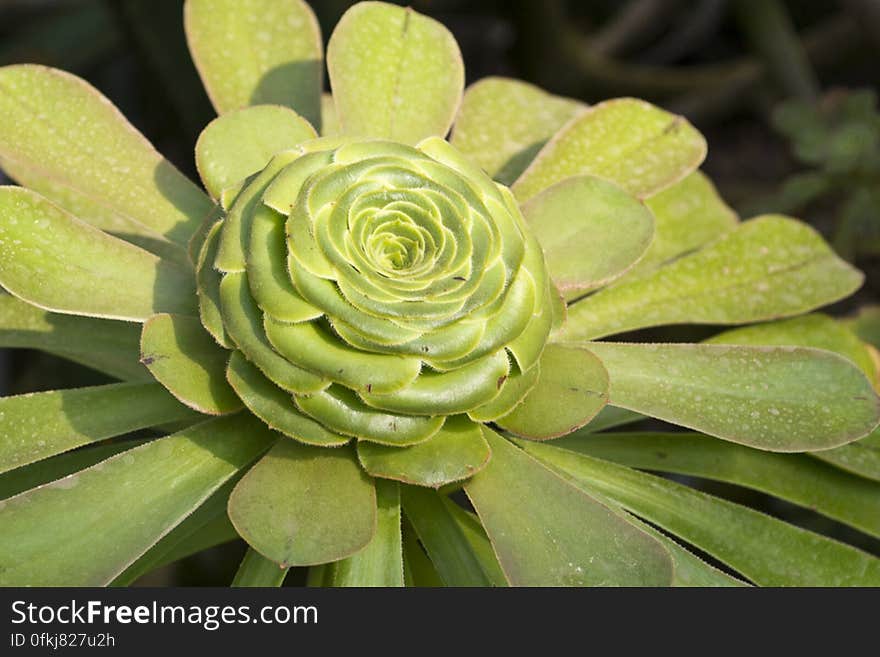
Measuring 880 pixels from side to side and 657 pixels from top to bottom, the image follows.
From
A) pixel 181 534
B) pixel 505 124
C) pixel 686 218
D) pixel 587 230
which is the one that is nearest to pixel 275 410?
pixel 181 534

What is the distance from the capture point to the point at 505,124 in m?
1.06

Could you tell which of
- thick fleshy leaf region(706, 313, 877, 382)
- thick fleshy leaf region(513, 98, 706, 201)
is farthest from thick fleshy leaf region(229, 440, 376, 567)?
thick fleshy leaf region(706, 313, 877, 382)

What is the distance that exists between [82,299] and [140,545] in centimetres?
21

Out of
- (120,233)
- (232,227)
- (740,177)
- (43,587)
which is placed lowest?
(740,177)

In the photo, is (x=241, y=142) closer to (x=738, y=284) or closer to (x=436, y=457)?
(x=436, y=457)

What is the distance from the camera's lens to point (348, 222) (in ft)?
2.41

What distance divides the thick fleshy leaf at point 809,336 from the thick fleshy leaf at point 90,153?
56 cm

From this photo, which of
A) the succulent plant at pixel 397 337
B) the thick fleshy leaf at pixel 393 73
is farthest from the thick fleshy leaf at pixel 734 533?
the thick fleshy leaf at pixel 393 73

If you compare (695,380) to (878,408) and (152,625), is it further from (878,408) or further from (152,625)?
(152,625)

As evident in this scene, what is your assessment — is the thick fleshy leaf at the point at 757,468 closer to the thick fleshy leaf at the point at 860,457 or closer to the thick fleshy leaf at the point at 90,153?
the thick fleshy leaf at the point at 860,457

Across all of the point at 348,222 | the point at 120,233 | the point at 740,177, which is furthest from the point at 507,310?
the point at 740,177

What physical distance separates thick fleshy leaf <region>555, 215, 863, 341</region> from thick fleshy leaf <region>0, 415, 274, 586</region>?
→ 0.39 metres

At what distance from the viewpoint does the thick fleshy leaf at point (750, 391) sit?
844 millimetres

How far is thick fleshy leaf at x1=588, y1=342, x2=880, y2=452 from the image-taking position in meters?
0.84
